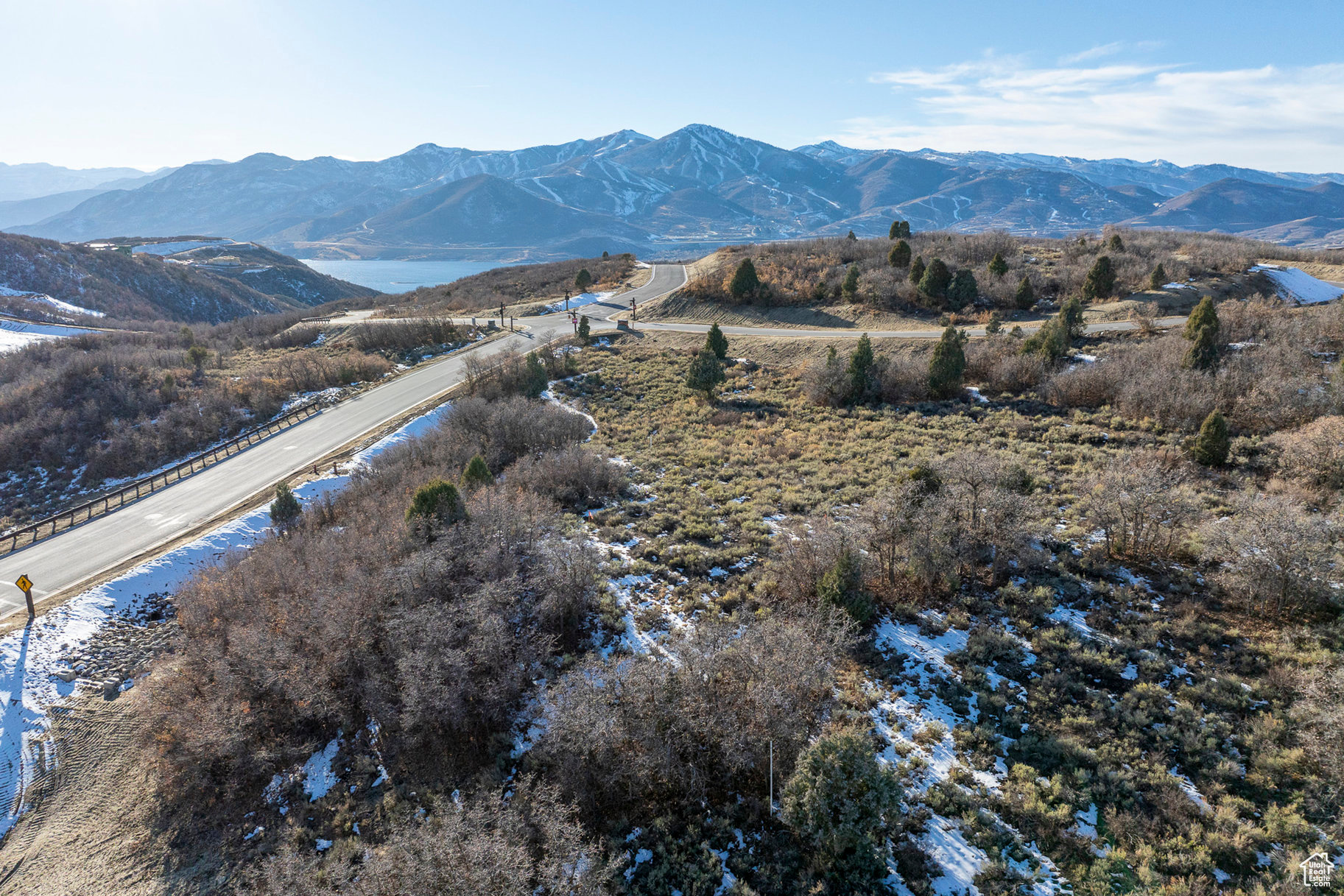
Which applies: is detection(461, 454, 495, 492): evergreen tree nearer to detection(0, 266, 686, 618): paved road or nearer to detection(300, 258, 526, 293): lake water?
detection(0, 266, 686, 618): paved road

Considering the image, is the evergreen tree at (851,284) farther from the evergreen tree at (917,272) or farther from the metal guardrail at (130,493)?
the metal guardrail at (130,493)

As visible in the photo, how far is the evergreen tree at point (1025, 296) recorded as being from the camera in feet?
110

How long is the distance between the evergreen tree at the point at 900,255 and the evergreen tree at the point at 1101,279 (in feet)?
38.3

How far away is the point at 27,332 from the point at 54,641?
59.9 m

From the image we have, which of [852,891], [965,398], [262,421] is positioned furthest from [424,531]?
[262,421]

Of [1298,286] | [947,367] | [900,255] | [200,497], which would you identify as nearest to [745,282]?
[900,255]

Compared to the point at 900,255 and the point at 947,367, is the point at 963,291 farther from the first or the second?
the point at 947,367

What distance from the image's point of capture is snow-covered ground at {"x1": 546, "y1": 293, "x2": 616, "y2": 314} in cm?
5022

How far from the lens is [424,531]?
14523 mm

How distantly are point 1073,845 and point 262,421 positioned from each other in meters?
40.7

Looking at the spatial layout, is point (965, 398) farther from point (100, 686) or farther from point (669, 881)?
point (100, 686)

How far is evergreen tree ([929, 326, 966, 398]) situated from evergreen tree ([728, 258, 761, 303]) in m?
19.3

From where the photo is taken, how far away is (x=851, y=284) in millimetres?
38375

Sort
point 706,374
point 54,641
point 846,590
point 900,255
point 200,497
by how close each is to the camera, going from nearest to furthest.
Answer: point 846,590
point 54,641
point 200,497
point 706,374
point 900,255
